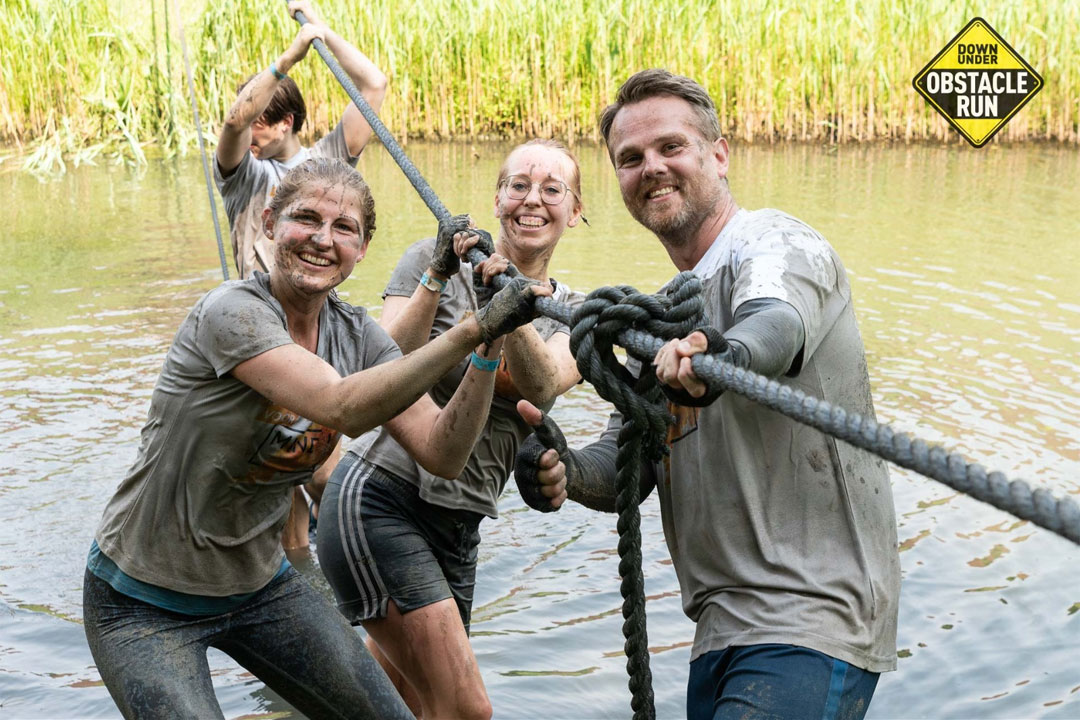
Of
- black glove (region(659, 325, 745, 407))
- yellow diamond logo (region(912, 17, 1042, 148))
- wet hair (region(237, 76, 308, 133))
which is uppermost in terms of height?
yellow diamond logo (region(912, 17, 1042, 148))

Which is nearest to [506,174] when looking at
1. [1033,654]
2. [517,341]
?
[517,341]

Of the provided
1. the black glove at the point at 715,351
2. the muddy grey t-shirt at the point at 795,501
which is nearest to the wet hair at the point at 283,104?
the muddy grey t-shirt at the point at 795,501

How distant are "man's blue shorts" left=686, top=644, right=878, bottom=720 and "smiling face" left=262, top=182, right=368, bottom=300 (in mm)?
1196

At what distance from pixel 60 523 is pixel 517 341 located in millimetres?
2717

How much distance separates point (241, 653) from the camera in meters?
2.88

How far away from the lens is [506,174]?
11.8 ft

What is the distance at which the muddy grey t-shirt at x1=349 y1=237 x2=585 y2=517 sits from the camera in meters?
3.34

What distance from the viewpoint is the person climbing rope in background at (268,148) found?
4586 millimetres

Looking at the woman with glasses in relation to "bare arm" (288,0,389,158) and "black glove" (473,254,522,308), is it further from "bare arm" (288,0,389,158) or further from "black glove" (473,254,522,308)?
"bare arm" (288,0,389,158)

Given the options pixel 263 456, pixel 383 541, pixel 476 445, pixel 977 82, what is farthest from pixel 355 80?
pixel 977 82

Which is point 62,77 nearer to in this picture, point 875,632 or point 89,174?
point 89,174

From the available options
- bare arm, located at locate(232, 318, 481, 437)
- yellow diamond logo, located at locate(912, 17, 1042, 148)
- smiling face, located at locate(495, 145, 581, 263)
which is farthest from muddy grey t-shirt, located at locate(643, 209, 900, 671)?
yellow diamond logo, located at locate(912, 17, 1042, 148)

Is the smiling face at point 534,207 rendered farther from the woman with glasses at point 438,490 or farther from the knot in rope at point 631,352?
the knot in rope at point 631,352

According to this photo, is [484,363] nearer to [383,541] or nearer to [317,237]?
[317,237]
